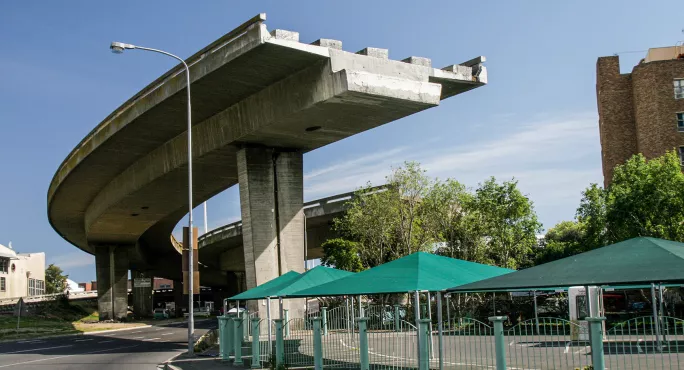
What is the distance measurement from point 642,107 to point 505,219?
78.4 ft

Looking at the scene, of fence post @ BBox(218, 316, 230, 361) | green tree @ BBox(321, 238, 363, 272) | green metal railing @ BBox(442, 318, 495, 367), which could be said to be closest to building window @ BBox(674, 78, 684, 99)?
green tree @ BBox(321, 238, 363, 272)

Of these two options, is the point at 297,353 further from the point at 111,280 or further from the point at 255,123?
the point at 111,280

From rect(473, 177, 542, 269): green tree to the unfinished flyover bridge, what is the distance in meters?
14.9

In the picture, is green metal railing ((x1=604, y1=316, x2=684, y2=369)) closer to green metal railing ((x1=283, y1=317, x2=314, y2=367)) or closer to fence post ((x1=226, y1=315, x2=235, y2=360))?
green metal railing ((x1=283, y1=317, x2=314, y2=367))

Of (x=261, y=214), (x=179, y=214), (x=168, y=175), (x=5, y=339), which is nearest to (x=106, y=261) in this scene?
(x=179, y=214)

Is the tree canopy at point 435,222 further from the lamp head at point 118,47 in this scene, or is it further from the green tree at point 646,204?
the lamp head at point 118,47

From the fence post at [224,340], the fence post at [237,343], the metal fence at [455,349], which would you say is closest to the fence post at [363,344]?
the metal fence at [455,349]

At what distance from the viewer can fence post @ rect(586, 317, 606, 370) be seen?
9633 mm

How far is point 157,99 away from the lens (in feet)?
85.1

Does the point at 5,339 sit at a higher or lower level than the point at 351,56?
lower

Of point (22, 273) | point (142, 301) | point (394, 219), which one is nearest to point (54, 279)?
point (22, 273)

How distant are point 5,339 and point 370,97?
30.3m

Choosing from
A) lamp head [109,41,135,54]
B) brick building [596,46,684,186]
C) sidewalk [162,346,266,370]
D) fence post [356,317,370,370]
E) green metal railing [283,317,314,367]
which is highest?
brick building [596,46,684,186]

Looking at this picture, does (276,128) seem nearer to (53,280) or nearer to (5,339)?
(5,339)
